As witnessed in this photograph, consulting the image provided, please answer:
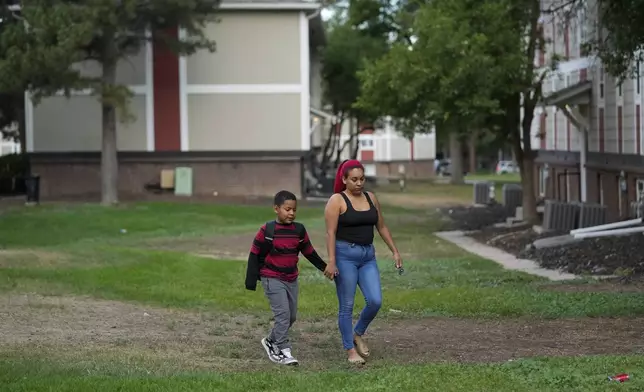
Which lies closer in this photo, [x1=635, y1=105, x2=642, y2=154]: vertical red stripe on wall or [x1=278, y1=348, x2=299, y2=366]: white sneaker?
[x1=278, y1=348, x2=299, y2=366]: white sneaker

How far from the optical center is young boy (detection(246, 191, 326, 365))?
29.3 feet

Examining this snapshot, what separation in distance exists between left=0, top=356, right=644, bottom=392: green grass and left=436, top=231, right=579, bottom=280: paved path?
8476mm

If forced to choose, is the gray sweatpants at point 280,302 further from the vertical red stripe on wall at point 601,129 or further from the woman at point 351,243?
the vertical red stripe on wall at point 601,129

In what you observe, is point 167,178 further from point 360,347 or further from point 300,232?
point 300,232

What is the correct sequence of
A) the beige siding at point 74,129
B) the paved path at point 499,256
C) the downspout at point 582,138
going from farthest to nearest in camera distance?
1. the beige siding at point 74,129
2. the downspout at point 582,138
3. the paved path at point 499,256

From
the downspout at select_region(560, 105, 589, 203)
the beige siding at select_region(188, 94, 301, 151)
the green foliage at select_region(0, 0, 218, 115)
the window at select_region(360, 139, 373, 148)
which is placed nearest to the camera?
the downspout at select_region(560, 105, 589, 203)

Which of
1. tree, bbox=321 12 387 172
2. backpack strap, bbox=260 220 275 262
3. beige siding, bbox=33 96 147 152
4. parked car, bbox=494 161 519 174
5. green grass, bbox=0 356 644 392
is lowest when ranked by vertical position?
green grass, bbox=0 356 644 392

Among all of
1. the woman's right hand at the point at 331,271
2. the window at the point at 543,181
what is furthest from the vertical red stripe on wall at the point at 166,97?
the woman's right hand at the point at 331,271

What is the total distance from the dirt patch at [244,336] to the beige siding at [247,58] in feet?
81.8

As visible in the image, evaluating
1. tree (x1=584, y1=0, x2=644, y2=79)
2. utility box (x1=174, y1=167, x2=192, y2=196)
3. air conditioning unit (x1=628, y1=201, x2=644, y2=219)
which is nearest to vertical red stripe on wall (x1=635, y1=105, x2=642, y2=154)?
air conditioning unit (x1=628, y1=201, x2=644, y2=219)

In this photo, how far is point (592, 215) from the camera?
2322 centimetres

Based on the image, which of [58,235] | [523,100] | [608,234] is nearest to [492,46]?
[523,100]

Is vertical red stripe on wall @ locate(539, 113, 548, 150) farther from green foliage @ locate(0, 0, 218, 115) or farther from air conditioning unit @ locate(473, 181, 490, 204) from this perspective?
green foliage @ locate(0, 0, 218, 115)

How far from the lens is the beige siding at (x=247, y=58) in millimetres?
37094
